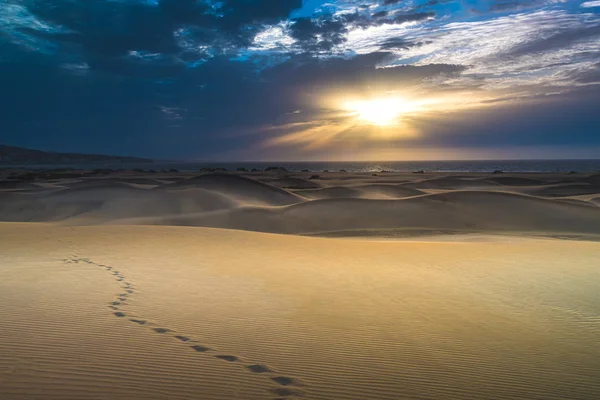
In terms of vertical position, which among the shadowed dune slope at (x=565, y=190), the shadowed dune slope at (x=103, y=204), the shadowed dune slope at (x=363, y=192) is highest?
the shadowed dune slope at (x=565, y=190)

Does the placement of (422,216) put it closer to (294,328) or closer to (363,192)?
(363,192)

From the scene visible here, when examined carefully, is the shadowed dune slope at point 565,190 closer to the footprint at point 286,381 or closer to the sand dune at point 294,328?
the sand dune at point 294,328

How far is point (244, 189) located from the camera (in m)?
39.4

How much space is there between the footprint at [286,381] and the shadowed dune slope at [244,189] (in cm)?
3083

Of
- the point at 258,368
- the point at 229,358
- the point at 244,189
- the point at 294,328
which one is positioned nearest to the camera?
the point at 258,368

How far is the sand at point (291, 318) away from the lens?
4.72 m

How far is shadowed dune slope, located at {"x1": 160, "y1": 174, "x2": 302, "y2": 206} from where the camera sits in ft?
121

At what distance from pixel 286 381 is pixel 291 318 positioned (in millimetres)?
2278

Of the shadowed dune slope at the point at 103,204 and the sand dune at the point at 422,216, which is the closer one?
the sand dune at the point at 422,216

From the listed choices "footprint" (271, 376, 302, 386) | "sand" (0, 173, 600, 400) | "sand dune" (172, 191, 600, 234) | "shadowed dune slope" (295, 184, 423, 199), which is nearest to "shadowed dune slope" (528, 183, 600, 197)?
"shadowed dune slope" (295, 184, 423, 199)

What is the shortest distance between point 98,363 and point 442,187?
50.9 meters

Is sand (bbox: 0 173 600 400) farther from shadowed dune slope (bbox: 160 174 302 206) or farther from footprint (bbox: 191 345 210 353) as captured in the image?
shadowed dune slope (bbox: 160 174 302 206)

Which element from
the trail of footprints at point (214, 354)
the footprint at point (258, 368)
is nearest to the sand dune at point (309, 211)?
the trail of footprints at point (214, 354)

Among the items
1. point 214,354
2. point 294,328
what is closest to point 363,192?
point 294,328
